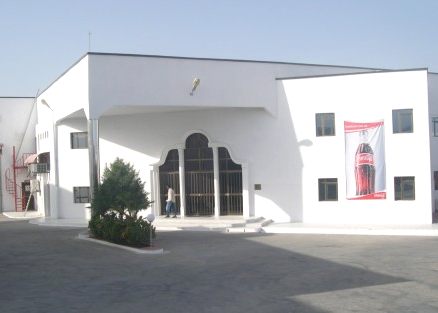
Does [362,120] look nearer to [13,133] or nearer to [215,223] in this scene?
[215,223]

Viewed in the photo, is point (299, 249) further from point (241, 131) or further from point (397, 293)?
point (241, 131)

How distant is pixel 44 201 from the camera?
1258 inches

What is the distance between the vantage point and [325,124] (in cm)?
2441

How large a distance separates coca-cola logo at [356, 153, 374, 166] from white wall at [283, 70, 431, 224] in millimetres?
602

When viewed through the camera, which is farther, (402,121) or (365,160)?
(365,160)

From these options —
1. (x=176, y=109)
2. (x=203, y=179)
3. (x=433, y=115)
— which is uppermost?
(x=176, y=109)

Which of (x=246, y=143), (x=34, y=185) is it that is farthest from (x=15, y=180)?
(x=246, y=143)

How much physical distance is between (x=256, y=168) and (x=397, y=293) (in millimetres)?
14448

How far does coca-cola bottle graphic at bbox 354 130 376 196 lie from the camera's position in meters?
23.6

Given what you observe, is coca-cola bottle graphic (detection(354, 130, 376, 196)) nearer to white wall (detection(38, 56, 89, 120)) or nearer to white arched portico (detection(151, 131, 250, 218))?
white arched portico (detection(151, 131, 250, 218))

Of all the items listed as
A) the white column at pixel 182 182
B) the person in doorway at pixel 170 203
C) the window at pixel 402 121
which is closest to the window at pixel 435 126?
the window at pixel 402 121

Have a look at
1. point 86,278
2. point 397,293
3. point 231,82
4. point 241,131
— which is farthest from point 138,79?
point 397,293

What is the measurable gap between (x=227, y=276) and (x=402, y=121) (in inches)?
512

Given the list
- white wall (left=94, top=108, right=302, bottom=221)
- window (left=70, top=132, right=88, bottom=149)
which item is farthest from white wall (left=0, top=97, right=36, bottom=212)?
white wall (left=94, top=108, right=302, bottom=221)
